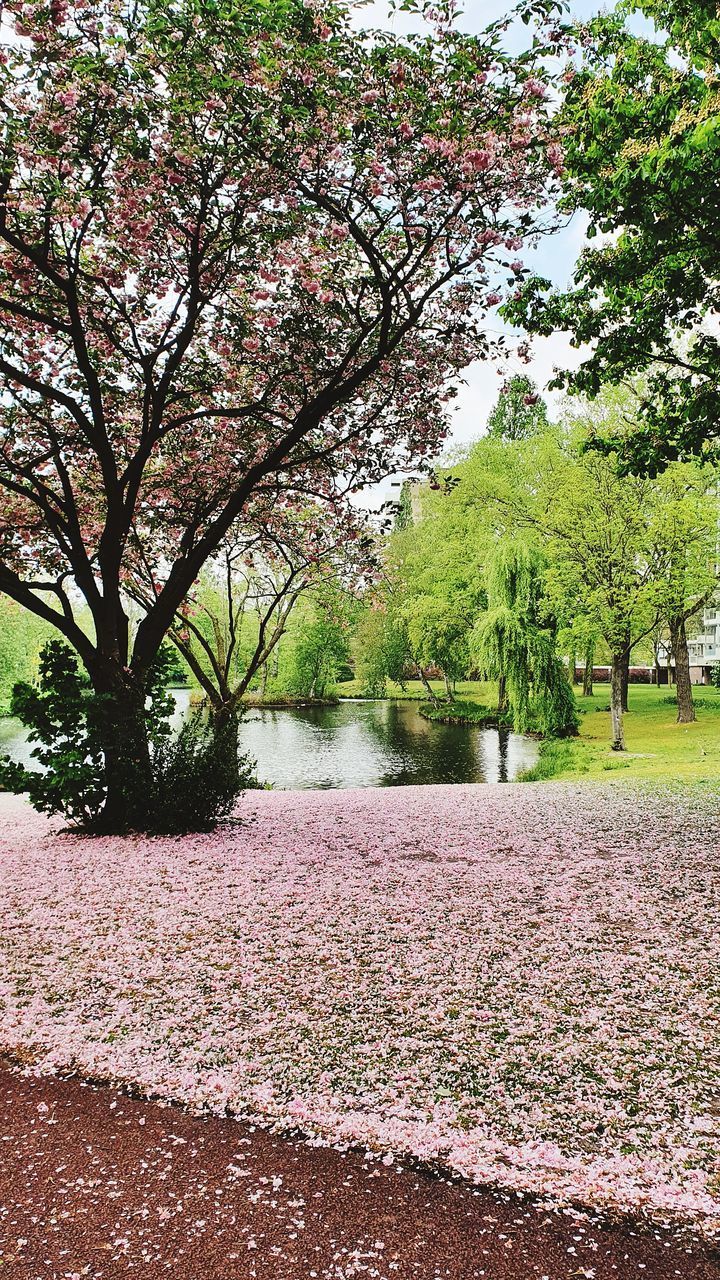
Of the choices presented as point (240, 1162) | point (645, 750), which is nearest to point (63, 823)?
point (240, 1162)

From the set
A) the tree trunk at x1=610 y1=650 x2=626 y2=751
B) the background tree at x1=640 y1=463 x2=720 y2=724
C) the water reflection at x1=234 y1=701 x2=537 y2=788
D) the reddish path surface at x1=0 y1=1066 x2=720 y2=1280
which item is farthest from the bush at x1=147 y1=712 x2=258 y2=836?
the background tree at x1=640 y1=463 x2=720 y2=724

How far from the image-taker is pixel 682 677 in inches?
939

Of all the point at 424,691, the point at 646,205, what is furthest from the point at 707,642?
the point at 646,205

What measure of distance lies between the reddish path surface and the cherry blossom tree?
5.80 meters

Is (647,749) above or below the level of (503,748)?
above

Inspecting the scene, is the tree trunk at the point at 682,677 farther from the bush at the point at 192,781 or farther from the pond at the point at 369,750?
the bush at the point at 192,781

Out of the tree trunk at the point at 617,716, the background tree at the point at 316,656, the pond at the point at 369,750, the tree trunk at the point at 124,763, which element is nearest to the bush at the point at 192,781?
the tree trunk at the point at 124,763

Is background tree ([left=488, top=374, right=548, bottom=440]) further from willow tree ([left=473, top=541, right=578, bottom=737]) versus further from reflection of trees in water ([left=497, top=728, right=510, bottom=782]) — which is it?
reflection of trees in water ([left=497, top=728, right=510, bottom=782])

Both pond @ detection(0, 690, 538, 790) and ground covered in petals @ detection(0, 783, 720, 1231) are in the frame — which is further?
pond @ detection(0, 690, 538, 790)

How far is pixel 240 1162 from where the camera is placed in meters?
2.99

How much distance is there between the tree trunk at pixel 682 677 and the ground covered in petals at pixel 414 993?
55.8 feet

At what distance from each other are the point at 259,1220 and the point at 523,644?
69.2 ft

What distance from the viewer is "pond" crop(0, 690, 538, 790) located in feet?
63.7

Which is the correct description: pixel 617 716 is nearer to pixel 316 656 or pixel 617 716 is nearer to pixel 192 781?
pixel 192 781
